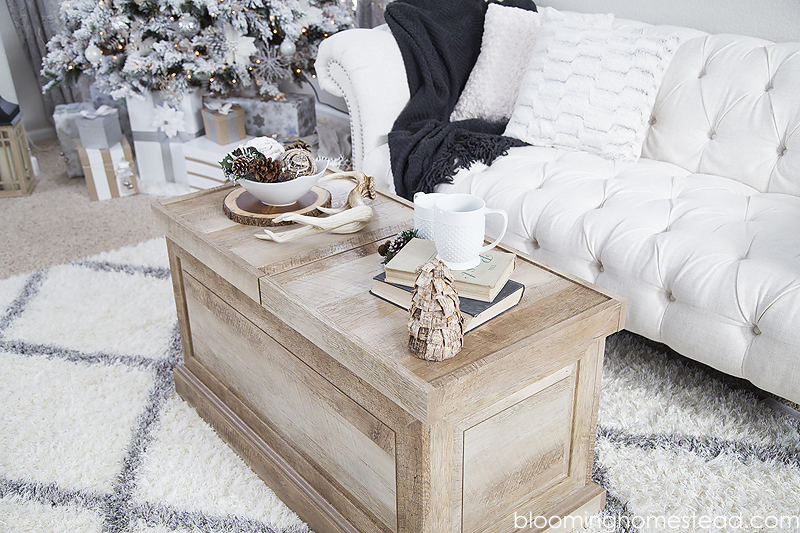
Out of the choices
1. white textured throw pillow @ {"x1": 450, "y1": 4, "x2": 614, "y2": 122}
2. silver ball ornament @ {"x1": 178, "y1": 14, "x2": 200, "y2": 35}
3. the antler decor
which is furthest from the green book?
silver ball ornament @ {"x1": 178, "y1": 14, "x2": 200, "y2": 35}

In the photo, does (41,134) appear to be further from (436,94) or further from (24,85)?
(436,94)

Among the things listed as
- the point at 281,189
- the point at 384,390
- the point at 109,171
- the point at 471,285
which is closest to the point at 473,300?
the point at 471,285

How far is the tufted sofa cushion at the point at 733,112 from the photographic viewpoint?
1.67 metres

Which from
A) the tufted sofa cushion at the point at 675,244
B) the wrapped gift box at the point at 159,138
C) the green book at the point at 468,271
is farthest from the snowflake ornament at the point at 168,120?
the green book at the point at 468,271

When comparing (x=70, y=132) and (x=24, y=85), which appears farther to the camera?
(x=24, y=85)

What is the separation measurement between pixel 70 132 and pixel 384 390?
2.54m

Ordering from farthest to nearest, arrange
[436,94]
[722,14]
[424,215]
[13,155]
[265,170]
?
[13,155], [436,94], [722,14], [265,170], [424,215]

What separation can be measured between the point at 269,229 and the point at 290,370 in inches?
11.8

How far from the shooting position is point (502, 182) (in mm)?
1726

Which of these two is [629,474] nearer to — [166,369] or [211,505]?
[211,505]

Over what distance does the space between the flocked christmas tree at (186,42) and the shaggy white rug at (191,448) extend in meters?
1.22

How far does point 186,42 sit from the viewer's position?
2.60 m

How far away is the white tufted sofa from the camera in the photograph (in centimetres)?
126

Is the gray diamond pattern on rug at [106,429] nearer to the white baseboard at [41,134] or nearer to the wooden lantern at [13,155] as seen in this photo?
the wooden lantern at [13,155]
